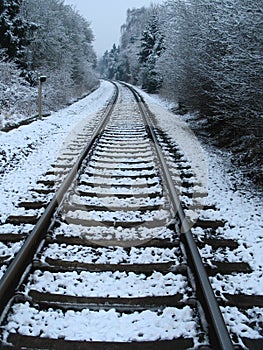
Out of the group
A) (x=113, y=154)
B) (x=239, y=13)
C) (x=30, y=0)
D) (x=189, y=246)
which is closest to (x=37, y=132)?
(x=113, y=154)

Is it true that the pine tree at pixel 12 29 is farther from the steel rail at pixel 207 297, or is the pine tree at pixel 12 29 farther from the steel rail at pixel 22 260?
the steel rail at pixel 207 297

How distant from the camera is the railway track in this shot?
257 cm

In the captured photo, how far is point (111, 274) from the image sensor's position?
3342mm

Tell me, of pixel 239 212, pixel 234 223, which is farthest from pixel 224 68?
pixel 234 223

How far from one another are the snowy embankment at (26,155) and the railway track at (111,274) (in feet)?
1.30

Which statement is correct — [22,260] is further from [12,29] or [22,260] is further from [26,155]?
[12,29]

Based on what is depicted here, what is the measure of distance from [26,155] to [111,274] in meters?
5.45

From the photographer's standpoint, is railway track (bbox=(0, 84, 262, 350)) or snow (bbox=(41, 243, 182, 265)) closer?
railway track (bbox=(0, 84, 262, 350))

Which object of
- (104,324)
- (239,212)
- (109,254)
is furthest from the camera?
(239,212)

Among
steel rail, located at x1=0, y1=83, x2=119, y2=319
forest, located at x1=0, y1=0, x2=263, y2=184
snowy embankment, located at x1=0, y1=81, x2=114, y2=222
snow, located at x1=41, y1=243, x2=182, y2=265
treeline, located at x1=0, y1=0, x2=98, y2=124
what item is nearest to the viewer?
steel rail, located at x1=0, y1=83, x2=119, y2=319

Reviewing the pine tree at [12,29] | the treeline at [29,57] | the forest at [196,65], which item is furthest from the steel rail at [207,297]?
the pine tree at [12,29]

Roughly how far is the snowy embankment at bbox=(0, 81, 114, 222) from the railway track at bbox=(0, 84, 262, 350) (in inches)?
15.5

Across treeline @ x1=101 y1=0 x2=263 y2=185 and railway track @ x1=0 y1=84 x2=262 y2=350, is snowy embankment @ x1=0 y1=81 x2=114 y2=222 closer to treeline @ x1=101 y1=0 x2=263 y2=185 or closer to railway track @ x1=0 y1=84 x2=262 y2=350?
railway track @ x1=0 y1=84 x2=262 y2=350

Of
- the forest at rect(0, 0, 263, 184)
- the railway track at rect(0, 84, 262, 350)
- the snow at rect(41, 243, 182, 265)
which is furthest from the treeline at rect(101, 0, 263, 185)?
the snow at rect(41, 243, 182, 265)
